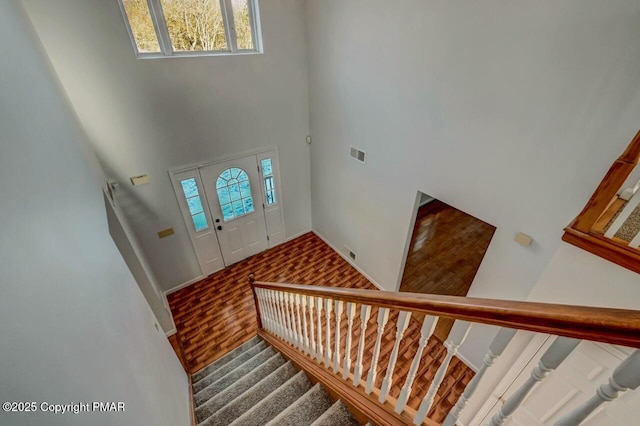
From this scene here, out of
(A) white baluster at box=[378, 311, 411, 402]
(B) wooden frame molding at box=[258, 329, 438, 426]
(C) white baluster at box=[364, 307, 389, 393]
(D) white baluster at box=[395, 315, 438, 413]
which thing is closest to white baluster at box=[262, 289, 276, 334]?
(B) wooden frame molding at box=[258, 329, 438, 426]

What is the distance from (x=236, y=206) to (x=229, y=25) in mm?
2424

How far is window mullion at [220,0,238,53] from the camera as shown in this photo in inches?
127

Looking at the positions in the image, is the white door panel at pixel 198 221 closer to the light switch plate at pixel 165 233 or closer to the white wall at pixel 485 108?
the light switch plate at pixel 165 233

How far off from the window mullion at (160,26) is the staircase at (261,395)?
352cm

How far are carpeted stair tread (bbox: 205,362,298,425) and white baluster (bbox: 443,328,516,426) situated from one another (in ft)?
5.43

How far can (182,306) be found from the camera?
399cm

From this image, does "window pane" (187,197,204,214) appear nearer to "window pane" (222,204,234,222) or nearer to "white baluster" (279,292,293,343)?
"window pane" (222,204,234,222)

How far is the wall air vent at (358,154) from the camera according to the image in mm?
3637

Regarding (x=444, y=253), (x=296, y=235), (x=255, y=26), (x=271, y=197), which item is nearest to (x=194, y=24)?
(x=255, y=26)

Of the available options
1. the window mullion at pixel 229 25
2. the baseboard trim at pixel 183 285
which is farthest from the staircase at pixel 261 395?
the window mullion at pixel 229 25

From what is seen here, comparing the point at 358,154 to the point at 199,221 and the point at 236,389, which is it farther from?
the point at 236,389

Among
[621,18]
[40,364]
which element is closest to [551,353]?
[40,364]

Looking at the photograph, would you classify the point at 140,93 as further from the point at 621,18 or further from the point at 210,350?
the point at 621,18

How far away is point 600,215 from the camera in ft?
4.84
